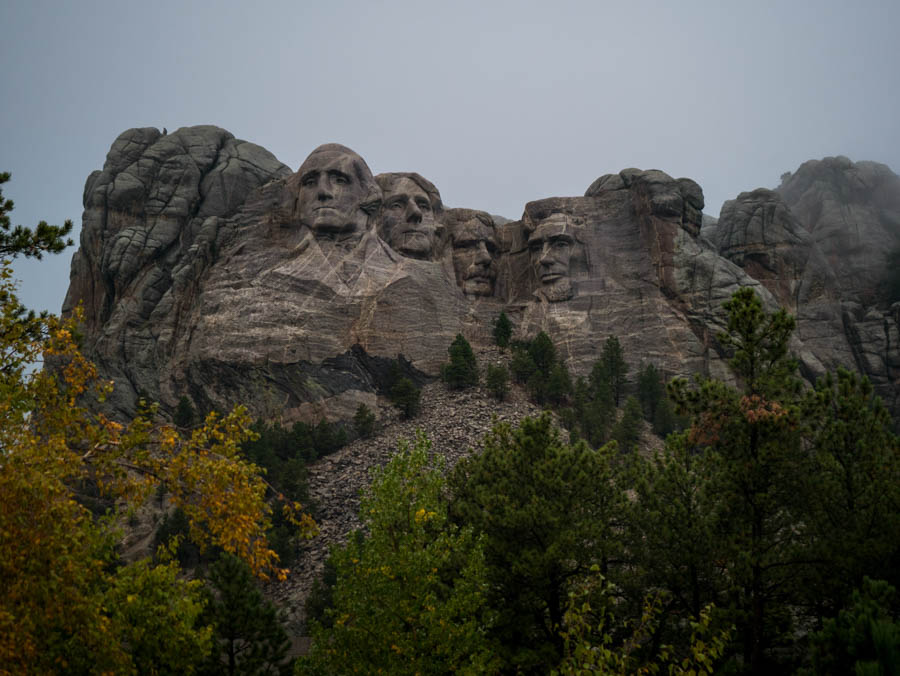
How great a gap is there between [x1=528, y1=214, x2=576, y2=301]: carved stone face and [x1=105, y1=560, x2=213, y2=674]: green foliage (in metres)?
53.6

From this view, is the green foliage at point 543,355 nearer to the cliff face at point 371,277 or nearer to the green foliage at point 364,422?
the cliff face at point 371,277

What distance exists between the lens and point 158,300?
58.8m

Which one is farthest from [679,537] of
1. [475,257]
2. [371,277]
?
[475,257]

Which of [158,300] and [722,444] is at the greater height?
[158,300]

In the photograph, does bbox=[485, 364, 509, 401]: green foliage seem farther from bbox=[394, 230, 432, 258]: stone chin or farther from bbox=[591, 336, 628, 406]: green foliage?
bbox=[394, 230, 432, 258]: stone chin

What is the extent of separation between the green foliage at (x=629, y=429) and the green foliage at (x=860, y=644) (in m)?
33.9

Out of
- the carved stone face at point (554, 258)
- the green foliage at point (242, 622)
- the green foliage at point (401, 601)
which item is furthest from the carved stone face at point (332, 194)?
the green foliage at point (401, 601)

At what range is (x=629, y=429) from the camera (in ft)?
149

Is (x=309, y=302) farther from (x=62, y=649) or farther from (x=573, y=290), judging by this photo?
(x=62, y=649)

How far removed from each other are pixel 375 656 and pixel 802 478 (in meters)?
10.1

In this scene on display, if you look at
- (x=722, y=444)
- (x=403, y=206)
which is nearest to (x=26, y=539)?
(x=722, y=444)

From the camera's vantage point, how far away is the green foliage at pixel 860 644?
9.25 metres

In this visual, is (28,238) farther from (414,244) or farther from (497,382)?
(414,244)

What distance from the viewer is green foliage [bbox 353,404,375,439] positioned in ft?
157
